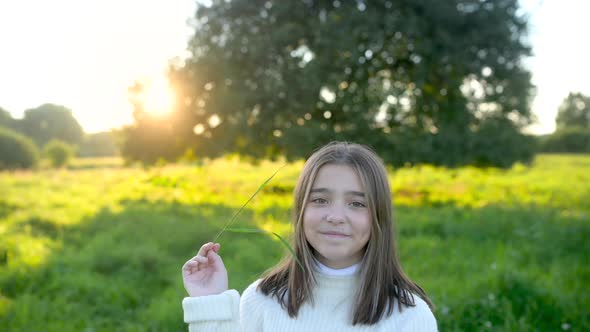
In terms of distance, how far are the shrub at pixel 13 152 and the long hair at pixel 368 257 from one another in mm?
38157

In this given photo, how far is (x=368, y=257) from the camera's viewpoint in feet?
5.93

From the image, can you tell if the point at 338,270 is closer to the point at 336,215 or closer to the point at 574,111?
the point at 336,215

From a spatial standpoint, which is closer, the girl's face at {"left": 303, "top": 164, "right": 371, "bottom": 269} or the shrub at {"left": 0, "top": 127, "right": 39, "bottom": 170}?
the girl's face at {"left": 303, "top": 164, "right": 371, "bottom": 269}

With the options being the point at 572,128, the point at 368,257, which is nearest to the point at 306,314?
the point at 368,257

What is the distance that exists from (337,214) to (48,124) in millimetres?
66194

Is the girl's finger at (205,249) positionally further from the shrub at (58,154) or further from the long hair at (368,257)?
the shrub at (58,154)

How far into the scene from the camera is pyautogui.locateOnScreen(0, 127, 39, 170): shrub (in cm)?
3403

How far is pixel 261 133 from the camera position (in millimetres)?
11961

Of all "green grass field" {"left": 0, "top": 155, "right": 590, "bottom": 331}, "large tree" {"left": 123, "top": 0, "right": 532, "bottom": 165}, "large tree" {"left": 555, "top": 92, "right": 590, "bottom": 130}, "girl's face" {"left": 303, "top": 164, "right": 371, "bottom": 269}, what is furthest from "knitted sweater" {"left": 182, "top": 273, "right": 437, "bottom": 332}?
"large tree" {"left": 555, "top": 92, "right": 590, "bottom": 130}

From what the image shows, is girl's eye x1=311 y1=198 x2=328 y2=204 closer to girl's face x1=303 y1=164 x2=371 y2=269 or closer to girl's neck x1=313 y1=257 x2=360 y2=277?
girl's face x1=303 y1=164 x2=371 y2=269

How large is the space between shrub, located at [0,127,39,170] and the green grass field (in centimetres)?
2640

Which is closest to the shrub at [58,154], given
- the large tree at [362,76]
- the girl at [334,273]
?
the large tree at [362,76]

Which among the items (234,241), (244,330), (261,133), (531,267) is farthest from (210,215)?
(244,330)

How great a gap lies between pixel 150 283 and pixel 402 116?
838 cm
